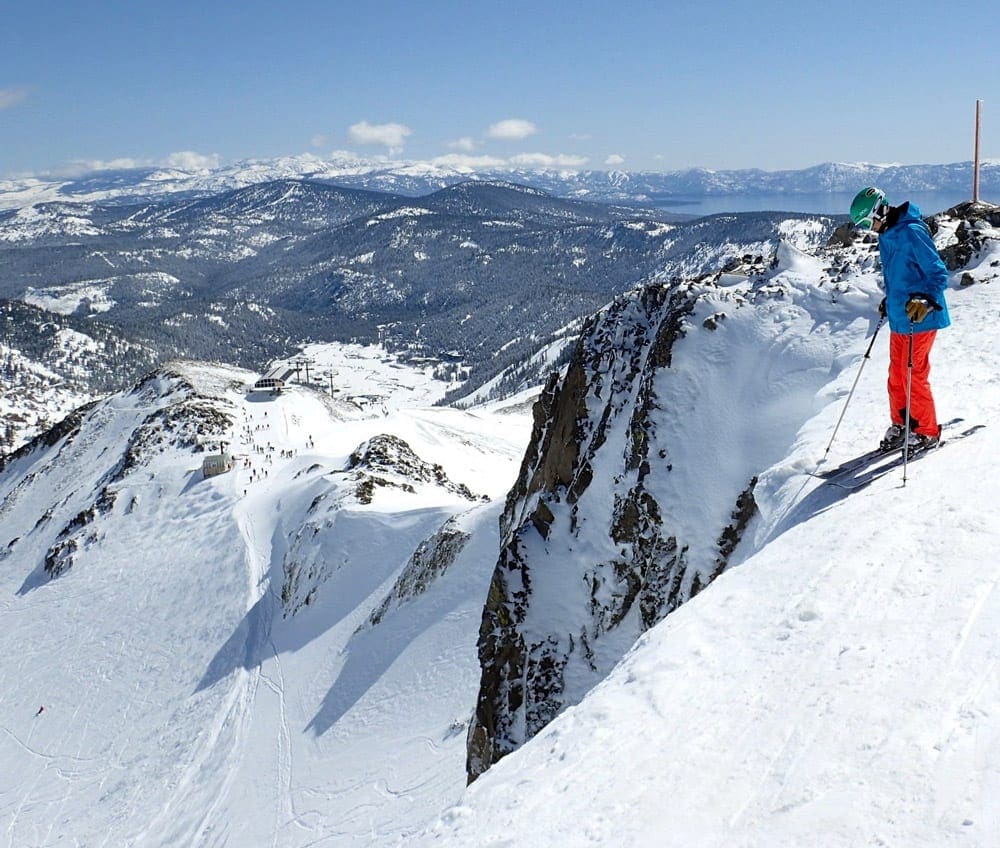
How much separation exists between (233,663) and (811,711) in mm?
38279

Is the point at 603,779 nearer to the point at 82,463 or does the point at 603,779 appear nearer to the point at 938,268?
the point at 938,268

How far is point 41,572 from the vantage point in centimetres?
5969

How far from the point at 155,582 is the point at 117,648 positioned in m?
6.17

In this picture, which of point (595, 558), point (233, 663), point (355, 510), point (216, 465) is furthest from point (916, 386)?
point (216, 465)

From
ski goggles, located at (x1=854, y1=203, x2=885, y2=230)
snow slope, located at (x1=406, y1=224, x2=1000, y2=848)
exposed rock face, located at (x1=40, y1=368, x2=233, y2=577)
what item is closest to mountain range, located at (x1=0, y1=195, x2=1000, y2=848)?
snow slope, located at (x1=406, y1=224, x2=1000, y2=848)

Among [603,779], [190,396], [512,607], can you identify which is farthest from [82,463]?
[603,779]

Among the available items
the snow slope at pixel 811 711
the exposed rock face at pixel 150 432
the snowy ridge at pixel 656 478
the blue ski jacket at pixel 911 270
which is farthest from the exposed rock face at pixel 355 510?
the exposed rock face at pixel 150 432

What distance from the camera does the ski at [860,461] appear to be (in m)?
9.52

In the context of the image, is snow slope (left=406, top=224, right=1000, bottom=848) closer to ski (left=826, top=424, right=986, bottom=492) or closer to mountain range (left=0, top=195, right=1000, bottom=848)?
mountain range (left=0, top=195, right=1000, bottom=848)

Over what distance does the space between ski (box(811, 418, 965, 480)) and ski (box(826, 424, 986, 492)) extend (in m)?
0.09

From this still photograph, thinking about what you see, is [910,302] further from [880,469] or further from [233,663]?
[233,663]

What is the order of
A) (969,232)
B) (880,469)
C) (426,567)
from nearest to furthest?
(880,469)
(969,232)
(426,567)

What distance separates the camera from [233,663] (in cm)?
3744

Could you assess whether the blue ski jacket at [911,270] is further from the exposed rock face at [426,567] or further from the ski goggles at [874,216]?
the exposed rock face at [426,567]
